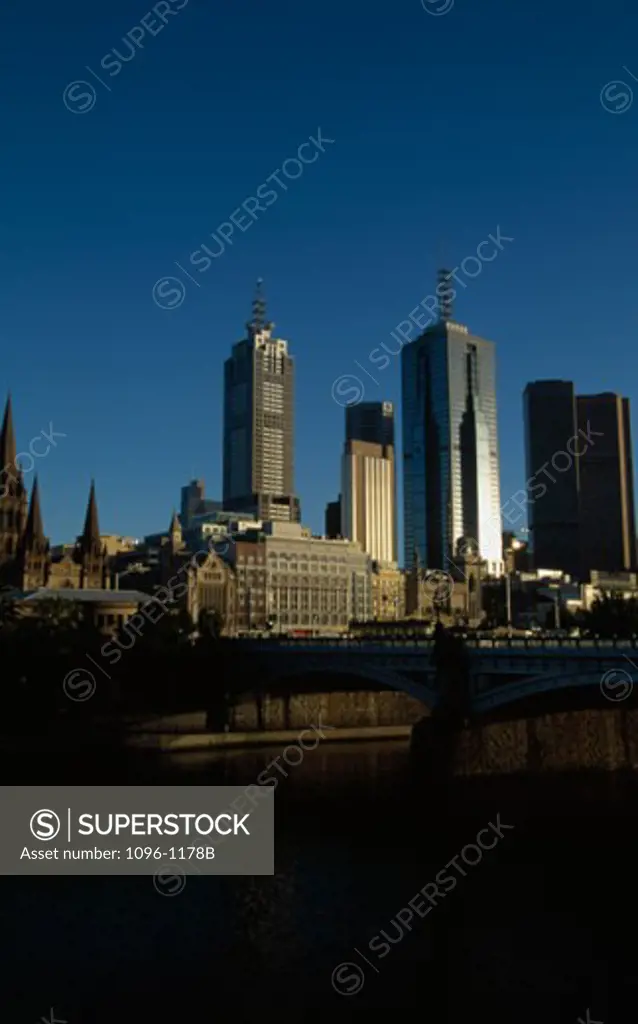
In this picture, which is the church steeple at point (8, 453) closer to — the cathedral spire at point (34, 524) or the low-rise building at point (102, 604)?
the cathedral spire at point (34, 524)

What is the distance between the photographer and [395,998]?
118ft

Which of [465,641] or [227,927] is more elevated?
[465,641]

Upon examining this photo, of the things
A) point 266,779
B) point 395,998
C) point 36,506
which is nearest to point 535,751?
point 266,779

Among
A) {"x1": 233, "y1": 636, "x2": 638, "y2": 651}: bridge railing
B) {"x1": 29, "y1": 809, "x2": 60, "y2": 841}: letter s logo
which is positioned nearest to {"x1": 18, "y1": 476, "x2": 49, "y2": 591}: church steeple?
{"x1": 233, "y1": 636, "x2": 638, "y2": 651}: bridge railing

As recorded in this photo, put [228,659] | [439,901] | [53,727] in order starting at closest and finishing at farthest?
[439,901], [53,727], [228,659]

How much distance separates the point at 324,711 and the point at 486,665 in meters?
37.6

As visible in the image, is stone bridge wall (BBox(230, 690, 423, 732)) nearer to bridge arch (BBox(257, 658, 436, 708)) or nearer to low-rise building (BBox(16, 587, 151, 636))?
bridge arch (BBox(257, 658, 436, 708))

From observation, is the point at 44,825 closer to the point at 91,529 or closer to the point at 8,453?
the point at 8,453

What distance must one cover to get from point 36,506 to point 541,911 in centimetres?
14267

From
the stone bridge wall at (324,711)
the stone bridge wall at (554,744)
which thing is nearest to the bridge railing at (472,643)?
the stone bridge wall at (554,744)

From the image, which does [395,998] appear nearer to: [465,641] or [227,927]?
[227,927]

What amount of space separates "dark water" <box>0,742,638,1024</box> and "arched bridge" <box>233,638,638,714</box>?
10.2 meters

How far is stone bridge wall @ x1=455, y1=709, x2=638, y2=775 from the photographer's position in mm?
83125

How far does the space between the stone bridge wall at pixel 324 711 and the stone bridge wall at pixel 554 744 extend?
2410 centimetres
